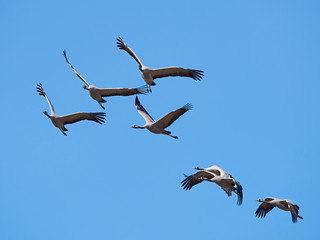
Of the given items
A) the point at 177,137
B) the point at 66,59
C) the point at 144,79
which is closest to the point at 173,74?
the point at 144,79

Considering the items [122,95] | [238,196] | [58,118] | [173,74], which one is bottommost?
[238,196]

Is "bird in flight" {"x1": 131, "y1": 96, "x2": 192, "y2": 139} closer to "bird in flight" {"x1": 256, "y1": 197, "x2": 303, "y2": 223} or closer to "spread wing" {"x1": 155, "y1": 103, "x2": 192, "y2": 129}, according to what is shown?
"spread wing" {"x1": 155, "y1": 103, "x2": 192, "y2": 129}

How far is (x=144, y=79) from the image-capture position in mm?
19312

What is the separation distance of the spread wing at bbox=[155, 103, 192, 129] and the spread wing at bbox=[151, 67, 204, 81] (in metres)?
2.30

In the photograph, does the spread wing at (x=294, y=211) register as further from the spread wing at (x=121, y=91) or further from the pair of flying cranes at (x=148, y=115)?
the spread wing at (x=121, y=91)

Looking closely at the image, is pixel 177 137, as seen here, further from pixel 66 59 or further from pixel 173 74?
pixel 66 59

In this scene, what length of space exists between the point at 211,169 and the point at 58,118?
17.6ft

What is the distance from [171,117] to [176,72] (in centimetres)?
264

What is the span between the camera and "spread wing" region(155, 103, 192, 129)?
55.2 ft

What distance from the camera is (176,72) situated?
63.9ft

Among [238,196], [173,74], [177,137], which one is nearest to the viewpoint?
[238,196]

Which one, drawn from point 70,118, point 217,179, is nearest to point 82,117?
point 70,118

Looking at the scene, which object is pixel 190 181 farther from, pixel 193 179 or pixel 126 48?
pixel 126 48

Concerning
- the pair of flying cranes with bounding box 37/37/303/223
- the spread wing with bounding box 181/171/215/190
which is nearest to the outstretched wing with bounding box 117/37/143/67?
the pair of flying cranes with bounding box 37/37/303/223
